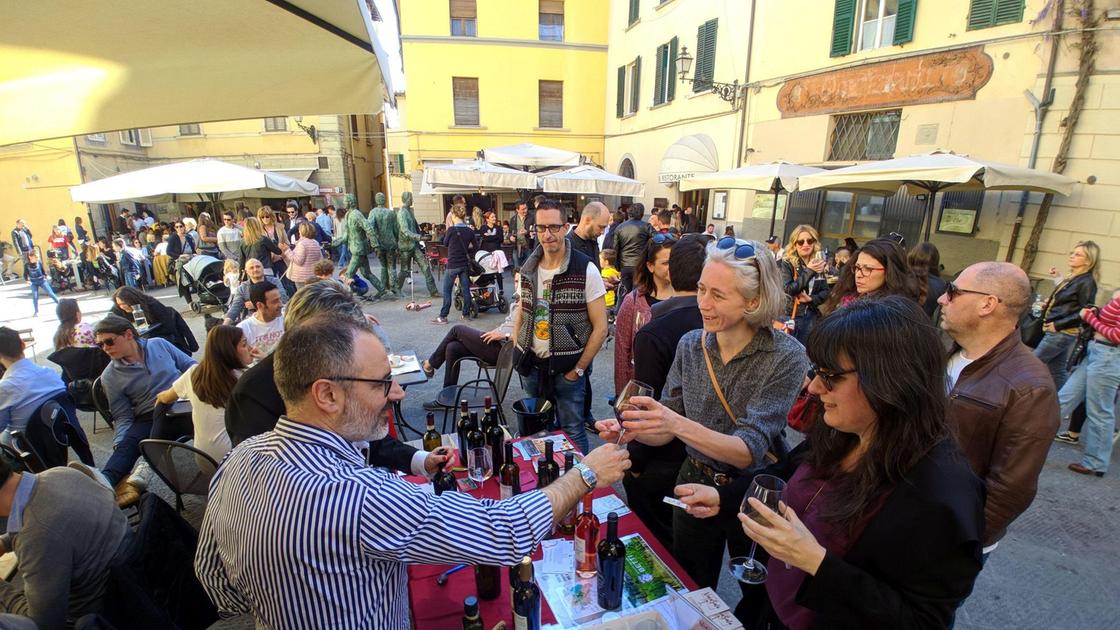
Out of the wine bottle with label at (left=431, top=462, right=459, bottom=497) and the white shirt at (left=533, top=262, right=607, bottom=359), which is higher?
the white shirt at (left=533, top=262, right=607, bottom=359)

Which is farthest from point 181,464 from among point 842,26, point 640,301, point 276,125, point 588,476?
point 276,125

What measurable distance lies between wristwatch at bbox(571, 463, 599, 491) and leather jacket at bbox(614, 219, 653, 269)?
5739 mm

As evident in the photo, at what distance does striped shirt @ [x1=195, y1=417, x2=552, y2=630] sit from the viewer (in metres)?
1.28

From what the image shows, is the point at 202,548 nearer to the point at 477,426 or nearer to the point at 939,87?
the point at 477,426

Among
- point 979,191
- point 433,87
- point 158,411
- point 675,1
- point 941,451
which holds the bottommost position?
point 158,411

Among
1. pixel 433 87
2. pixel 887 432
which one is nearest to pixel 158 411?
pixel 887 432

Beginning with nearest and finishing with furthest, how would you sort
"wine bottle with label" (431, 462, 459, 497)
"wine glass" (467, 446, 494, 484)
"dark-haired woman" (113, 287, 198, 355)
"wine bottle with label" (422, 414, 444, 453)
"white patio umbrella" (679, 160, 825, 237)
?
1. "wine bottle with label" (431, 462, 459, 497)
2. "wine glass" (467, 446, 494, 484)
3. "wine bottle with label" (422, 414, 444, 453)
4. "dark-haired woman" (113, 287, 198, 355)
5. "white patio umbrella" (679, 160, 825, 237)

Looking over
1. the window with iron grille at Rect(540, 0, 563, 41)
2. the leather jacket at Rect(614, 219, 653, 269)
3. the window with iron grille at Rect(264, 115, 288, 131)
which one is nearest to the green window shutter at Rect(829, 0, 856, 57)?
the leather jacket at Rect(614, 219, 653, 269)

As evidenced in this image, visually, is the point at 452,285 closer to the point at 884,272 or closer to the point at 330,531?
the point at 884,272

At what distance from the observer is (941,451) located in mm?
1322

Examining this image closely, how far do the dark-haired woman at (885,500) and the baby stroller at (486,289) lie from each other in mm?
8125

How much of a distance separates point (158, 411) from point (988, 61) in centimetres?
1192

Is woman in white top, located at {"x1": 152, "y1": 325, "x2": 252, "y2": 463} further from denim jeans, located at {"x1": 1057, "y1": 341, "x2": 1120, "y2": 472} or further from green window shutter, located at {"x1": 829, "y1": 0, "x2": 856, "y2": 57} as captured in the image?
green window shutter, located at {"x1": 829, "y1": 0, "x2": 856, "y2": 57}

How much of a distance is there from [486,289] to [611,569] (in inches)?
323
